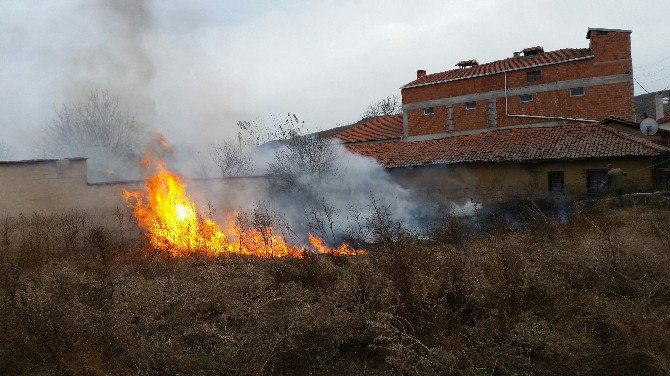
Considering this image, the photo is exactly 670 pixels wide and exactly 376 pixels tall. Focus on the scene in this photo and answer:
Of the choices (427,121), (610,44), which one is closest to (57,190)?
(427,121)

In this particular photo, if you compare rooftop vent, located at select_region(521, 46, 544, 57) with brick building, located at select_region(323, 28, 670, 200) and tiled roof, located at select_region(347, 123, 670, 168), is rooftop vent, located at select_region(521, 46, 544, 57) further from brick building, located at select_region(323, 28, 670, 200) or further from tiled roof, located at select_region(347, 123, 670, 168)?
tiled roof, located at select_region(347, 123, 670, 168)

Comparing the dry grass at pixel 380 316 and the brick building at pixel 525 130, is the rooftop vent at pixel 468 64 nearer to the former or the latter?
the brick building at pixel 525 130

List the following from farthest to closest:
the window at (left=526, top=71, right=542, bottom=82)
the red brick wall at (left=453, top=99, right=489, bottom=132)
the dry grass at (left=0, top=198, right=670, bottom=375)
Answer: the red brick wall at (left=453, top=99, right=489, bottom=132) → the window at (left=526, top=71, right=542, bottom=82) → the dry grass at (left=0, top=198, right=670, bottom=375)

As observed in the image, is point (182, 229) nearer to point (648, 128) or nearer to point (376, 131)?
point (648, 128)

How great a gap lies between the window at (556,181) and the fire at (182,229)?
36.0ft

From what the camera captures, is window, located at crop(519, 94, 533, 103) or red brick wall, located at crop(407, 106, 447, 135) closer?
window, located at crop(519, 94, 533, 103)

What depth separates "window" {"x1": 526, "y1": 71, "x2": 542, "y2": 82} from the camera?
30750 millimetres

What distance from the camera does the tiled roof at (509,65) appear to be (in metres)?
29.9

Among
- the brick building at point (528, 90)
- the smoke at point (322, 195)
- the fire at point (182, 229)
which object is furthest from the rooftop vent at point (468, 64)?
the fire at point (182, 229)

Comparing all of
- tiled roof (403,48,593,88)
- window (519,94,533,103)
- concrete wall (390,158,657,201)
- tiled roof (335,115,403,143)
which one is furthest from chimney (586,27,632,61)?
tiled roof (335,115,403,143)

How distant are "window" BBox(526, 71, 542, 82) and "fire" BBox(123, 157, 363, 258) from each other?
22.9 m

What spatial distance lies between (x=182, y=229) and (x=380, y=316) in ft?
31.3

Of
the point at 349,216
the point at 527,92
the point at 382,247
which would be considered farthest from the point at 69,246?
the point at 527,92

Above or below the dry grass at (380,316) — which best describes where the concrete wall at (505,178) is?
above
